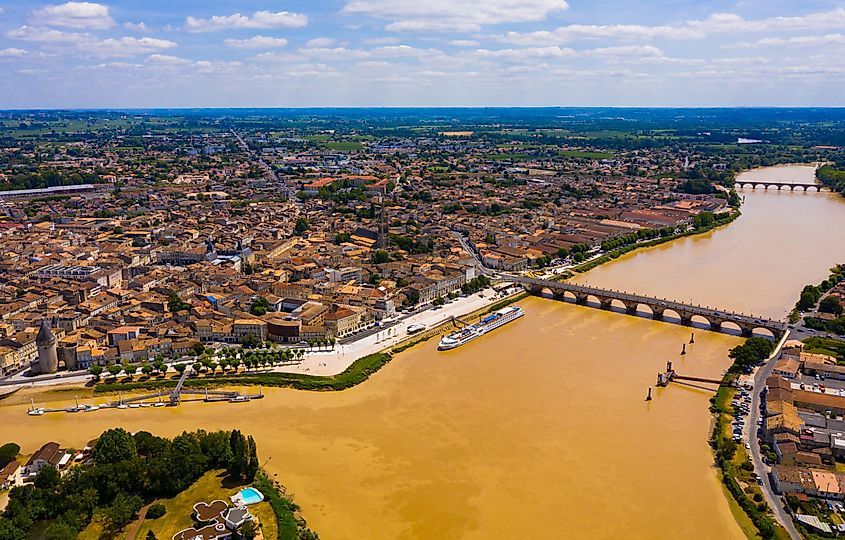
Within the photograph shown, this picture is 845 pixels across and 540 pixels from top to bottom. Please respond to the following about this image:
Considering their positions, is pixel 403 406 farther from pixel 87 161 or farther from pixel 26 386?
pixel 87 161

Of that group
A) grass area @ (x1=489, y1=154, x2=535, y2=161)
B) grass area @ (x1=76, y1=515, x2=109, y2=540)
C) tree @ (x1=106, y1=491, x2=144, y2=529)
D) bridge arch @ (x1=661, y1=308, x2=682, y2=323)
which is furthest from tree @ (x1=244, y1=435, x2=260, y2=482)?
grass area @ (x1=489, y1=154, x2=535, y2=161)

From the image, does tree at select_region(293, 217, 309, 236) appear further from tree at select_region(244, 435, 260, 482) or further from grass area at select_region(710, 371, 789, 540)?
grass area at select_region(710, 371, 789, 540)

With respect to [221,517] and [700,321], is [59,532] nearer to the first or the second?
[221,517]

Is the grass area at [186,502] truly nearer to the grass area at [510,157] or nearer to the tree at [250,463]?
the tree at [250,463]

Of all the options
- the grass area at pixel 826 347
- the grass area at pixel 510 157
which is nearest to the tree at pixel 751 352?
the grass area at pixel 826 347

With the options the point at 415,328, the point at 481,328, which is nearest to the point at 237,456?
the point at 415,328

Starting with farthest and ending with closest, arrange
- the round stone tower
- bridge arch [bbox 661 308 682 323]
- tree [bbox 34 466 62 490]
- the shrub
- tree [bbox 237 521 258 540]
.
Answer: bridge arch [bbox 661 308 682 323], the round stone tower, tree [bbox 34 466 62 490], the shrub, tree [bbox 237 521 258 540]

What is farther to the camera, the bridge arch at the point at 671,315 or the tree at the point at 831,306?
the bridge arch at the point at 671,315
